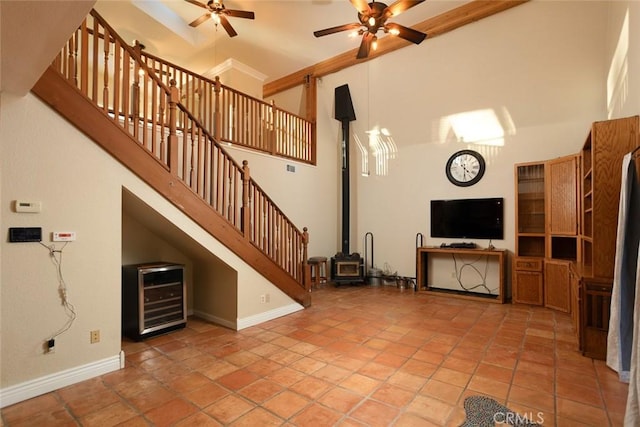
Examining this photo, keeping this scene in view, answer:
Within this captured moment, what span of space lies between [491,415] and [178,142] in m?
4.02

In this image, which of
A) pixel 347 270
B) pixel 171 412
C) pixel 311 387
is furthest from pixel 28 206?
pixel 347 270

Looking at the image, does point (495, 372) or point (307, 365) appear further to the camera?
point (307, 365)

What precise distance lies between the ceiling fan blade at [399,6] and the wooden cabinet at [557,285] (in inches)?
163

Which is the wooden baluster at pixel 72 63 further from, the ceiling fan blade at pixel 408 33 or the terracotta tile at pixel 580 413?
the terracotta tile at pixel 580 413

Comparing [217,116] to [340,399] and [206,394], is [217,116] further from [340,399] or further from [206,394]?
[340,399]

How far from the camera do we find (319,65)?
23.2 feet

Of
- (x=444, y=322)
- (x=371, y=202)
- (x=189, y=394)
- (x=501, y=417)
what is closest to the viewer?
(x=501, y=417)

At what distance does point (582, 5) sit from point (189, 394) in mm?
6919

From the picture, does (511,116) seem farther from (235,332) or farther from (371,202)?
(235,332)

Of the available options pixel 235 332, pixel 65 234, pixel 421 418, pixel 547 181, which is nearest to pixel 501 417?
pixel 421 418

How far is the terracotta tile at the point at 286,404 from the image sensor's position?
215 cm

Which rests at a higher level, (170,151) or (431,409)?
(170,151)

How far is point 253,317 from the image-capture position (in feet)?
13.0

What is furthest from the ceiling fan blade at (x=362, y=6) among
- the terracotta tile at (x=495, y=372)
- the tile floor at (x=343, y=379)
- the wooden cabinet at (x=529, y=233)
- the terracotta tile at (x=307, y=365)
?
the terracotta tile at (x=495, y=372)
